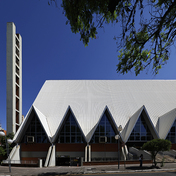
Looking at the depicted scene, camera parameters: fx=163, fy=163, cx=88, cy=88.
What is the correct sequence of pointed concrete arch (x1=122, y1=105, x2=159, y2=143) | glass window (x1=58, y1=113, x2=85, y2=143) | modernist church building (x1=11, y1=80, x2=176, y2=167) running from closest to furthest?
pointed concrete arch (x1=122, y1=105, x2=159, y2=143)
modernist church building (x1=11, y1=80, x2=176, y2=167)
glass window (x1=58, y1=113, x2=85, y2=143)

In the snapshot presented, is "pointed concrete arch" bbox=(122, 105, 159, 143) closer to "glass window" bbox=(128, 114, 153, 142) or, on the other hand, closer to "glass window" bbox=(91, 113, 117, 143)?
"glass window" bbox=(128, 114, 153, 142)

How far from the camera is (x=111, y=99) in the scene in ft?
124

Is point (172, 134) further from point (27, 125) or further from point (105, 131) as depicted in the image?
point (27, 125)

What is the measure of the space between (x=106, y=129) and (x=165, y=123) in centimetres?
1119

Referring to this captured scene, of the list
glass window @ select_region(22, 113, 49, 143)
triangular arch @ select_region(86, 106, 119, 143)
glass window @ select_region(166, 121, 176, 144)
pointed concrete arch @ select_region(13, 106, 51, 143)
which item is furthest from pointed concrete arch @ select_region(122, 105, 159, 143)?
glass window @ select_region(22, 113, 49, 143)

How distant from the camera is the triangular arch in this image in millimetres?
30650

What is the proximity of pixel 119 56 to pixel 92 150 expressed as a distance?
25254 mm

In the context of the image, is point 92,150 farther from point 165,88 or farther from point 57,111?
point 165,88

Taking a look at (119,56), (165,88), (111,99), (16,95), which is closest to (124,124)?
(111,99)

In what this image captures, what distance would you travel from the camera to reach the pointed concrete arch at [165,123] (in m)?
29.6

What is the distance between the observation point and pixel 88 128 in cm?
3123

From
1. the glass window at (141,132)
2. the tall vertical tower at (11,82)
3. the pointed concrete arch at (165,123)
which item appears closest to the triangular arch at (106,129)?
the glass window at (141,132)

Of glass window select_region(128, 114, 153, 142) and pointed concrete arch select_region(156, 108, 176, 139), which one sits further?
glass window select_region(128, 114, 153, 142)

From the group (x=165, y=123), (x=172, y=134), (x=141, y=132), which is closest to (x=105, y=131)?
(x=141, y=132)
